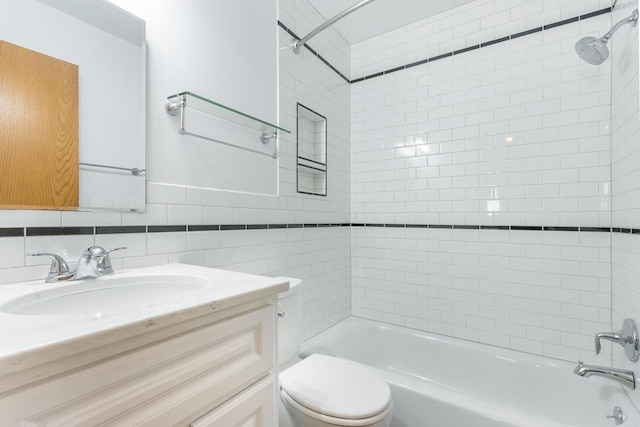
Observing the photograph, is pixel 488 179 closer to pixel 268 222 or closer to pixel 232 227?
pixel 268 222

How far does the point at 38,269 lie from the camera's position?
94 cm

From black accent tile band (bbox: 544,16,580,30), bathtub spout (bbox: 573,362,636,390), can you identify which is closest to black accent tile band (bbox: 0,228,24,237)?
bathtub spout (bbox: 573,362,636,390)

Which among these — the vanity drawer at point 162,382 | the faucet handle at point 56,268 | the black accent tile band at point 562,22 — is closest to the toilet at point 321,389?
the vanity drawer at point 162,382

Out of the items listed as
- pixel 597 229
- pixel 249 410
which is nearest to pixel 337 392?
pixel 249 410

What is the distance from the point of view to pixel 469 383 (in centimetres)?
198

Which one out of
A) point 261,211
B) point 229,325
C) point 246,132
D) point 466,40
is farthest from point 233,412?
point 466,40

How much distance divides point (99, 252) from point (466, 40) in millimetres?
2526

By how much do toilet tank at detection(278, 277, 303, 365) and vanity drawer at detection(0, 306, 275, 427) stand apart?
2.03ft

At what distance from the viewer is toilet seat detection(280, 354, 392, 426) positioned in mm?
1171

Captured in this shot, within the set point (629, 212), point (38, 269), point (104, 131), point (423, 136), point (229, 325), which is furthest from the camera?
point (423, 136)

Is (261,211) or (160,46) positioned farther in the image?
Result: (261,211)

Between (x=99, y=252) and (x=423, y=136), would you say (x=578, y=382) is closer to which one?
(x=423, y=136)

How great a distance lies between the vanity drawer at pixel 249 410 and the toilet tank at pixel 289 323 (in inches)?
22.3

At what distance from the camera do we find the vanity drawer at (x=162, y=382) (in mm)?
472
